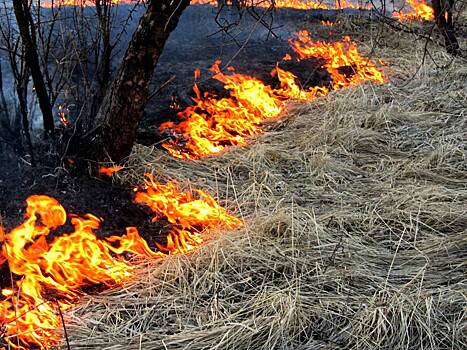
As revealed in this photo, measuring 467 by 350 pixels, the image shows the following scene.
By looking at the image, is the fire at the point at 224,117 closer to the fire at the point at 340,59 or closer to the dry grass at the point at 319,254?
the dry grass at the point at 319,254

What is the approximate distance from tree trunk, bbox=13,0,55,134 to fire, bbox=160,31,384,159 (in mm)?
1075

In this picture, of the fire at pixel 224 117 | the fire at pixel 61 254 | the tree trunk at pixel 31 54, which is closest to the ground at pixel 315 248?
the fire at pixel 61 254

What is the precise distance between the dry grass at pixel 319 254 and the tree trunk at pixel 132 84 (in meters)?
0.27

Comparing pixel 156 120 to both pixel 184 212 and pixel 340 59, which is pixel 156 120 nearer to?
pixel 184 212

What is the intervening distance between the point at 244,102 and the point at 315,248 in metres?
2.98

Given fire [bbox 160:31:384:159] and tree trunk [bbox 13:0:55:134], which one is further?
fire [bbox 160:31:384:159]

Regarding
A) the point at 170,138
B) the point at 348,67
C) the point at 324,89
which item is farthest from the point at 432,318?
the point at 348,67

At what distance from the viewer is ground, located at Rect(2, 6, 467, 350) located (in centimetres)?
265

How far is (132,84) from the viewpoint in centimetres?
382

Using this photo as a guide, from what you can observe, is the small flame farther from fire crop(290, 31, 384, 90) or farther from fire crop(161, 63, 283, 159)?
fire crop(161, 63, 283, 159)

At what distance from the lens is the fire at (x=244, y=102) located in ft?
16.6

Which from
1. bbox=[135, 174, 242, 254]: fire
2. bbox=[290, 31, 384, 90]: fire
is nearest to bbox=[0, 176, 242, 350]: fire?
bbox=[135, 174, 242, 254]: fire

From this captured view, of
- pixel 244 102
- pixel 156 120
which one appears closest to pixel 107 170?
pixel 156 120

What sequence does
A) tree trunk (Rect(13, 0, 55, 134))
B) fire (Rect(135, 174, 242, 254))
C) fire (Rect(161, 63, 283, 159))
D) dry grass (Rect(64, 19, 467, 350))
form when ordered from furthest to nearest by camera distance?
fire (Rect(161, 63, 283, 159)) < tree trunk (Rect(13, 0, 55, 134)) < fire (Rect(135, 174, 242, 254)) < dry grass (Rect(64, 19, 467, 350))
